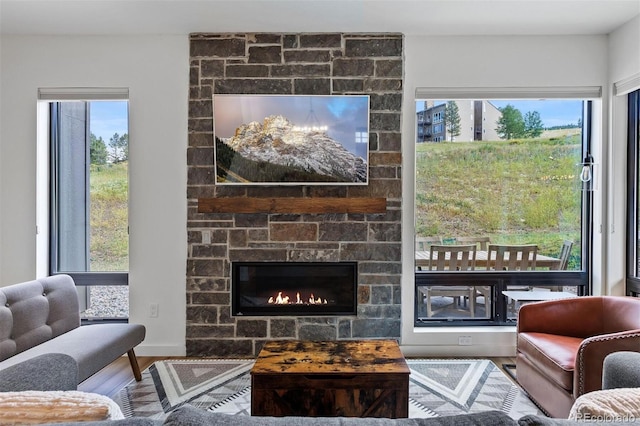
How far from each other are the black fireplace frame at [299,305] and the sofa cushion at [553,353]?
129 cm

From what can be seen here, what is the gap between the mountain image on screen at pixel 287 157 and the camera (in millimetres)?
3375

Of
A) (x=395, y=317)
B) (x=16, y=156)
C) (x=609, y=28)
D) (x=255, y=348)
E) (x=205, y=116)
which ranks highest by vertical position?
(x=609, y=28)

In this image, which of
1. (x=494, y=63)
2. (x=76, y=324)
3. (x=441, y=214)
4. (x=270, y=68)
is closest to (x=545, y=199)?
(x=441, y=214)

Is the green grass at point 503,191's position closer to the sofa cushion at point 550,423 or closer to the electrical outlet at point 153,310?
the electrical outlet at point 153,310

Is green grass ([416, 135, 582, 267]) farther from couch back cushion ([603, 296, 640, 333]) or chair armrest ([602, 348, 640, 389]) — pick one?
chair armrest ([602, 348, 640, 389])

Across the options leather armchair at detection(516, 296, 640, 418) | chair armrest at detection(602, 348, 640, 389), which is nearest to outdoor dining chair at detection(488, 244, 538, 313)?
leather armchair at detection(516, 296, 640, 418)

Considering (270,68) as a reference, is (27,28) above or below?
above

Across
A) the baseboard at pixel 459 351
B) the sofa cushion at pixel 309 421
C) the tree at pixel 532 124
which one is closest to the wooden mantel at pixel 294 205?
the baseboard at pixel 459 351

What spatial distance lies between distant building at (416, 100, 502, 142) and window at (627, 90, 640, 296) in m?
0.99

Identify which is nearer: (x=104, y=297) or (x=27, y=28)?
(x=27, y=28)

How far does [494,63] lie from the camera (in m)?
3.46

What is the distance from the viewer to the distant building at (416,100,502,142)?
3588mm

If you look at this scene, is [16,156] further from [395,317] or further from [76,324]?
[395,317]

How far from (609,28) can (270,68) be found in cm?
273
